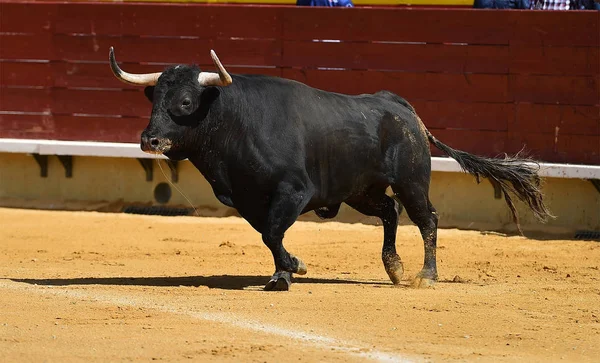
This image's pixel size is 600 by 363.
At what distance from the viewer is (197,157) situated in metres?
7.54

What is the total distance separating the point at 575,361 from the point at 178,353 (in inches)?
64.7

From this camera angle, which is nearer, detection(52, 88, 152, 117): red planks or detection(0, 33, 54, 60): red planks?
detection(52, 88, 152, 117): red planks

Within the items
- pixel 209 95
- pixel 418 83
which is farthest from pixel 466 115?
pixel 209 95

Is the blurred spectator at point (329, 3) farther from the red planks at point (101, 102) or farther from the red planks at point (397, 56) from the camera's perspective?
the red planks at point (101, 102)

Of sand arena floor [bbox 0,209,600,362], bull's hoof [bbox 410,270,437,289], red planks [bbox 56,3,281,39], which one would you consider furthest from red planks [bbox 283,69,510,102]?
bull's hoof [bbox 410,270,437,289]

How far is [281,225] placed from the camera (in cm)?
738

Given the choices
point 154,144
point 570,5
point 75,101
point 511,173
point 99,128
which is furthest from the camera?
point 75,101

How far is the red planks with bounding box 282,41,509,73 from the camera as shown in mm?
10992

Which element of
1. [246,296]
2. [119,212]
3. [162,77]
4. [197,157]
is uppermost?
[162,77]

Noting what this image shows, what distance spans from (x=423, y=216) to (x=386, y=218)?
280 mm

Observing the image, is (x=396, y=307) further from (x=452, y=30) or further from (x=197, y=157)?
(x=452, y=30)

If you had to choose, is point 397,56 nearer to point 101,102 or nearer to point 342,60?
point 342,60

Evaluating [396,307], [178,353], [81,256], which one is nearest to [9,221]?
[81,256]

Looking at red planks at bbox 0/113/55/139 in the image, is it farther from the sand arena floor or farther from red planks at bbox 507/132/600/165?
red planks at bbox 507/132/600/165
